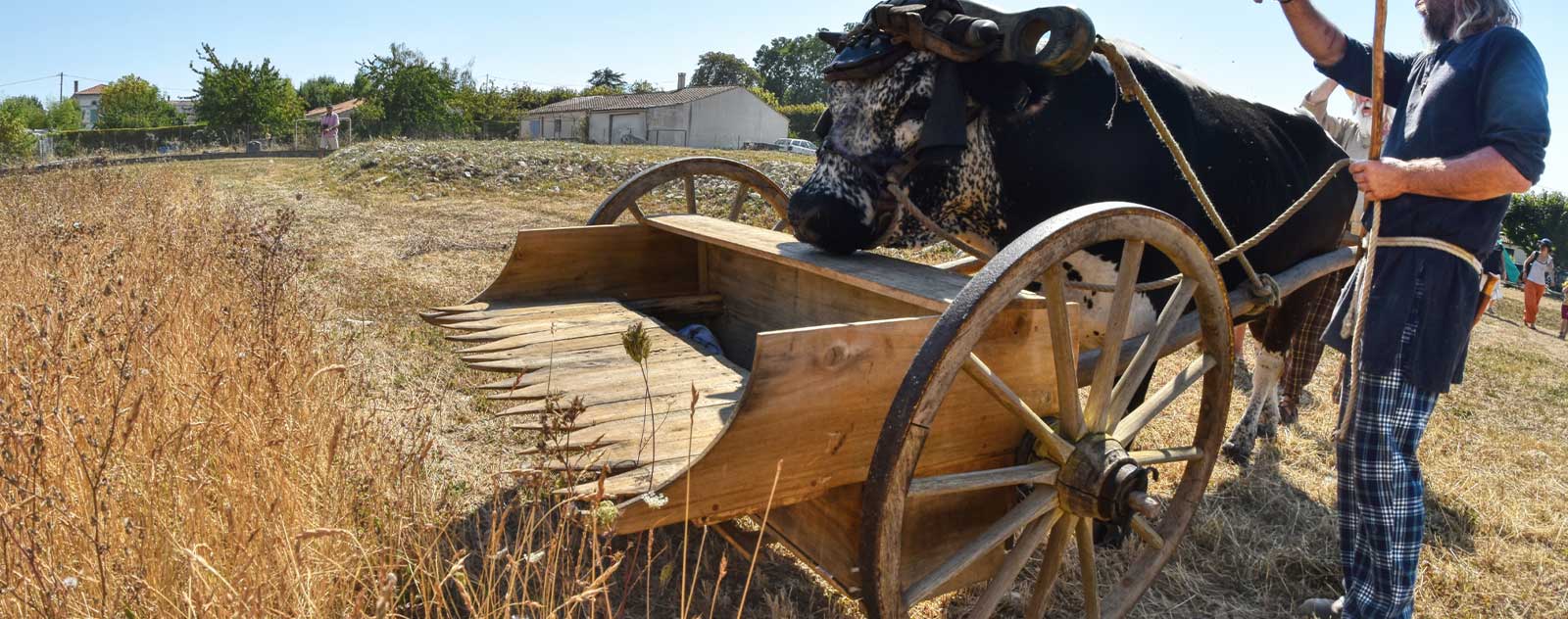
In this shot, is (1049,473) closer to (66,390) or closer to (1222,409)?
(1222,409)

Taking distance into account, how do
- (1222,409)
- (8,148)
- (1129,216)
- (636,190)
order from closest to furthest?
(1129,216) < (1222,409) < (636,190) < (8,148)

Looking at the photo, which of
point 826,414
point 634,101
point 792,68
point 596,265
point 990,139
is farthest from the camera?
point 792,68

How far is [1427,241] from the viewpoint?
2334 mm

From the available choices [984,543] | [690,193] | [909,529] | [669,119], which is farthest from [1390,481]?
[669,119]

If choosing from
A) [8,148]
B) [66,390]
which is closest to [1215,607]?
[66,390]

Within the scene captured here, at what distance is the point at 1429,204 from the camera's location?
2.36 meters

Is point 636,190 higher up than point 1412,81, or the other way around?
point 1412,81

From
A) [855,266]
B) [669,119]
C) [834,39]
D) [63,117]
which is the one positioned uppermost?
[669,119]

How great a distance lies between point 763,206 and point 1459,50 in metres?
9.39

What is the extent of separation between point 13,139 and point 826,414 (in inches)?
1392

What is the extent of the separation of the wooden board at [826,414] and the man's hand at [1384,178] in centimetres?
90

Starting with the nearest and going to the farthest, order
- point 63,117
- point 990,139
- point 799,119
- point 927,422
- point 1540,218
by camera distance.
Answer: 1. point 927,422
2. point 990,139
3. point 1540,218
4. point 799,119
5. point 63,117

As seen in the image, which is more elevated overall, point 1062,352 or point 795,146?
point 795,146

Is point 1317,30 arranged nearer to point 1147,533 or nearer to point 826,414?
point 1147,533
